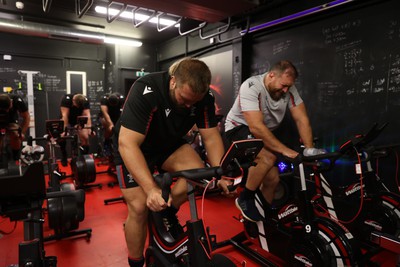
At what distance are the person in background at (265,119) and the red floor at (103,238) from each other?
423 mm

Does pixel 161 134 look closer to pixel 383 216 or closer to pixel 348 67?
pixel 383 216

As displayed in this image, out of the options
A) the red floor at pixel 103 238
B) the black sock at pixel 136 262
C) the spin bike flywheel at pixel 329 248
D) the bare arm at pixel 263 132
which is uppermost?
the bare arm at pixel 263 132

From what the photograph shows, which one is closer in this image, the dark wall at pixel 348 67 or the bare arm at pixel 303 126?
the bare arm at pixel 303 126

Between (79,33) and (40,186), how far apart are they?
5667mm

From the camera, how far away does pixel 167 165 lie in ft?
6.95

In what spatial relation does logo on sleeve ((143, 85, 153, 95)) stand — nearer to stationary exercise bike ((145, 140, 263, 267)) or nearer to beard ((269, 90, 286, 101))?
stationary exercise bike ((145, 140, 263, 267))

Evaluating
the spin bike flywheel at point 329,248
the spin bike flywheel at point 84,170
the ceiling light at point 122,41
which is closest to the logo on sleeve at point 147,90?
the spin bike flywheel at point 329,248

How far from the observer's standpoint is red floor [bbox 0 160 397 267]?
2.46m

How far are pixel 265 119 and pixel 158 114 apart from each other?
130 centimetres

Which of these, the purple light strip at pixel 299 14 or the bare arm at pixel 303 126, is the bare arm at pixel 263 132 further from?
the purple light strip at pixel 299 14

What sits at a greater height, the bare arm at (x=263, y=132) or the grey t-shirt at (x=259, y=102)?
the grey t-shirt at (x=259, y=102)

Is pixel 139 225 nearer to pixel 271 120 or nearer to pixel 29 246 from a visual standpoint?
pixel 29 246

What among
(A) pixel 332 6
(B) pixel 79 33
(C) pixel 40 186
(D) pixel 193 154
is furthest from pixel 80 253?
(B) pixel 79 33

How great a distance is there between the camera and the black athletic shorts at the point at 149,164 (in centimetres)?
192
